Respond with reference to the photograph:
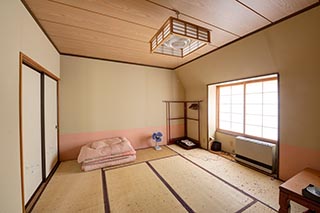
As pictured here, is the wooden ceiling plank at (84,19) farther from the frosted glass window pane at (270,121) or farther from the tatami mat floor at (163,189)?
the frosted glass window pane at (270,121)

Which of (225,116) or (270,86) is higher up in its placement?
(270,86)

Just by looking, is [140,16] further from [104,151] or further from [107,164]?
[107,164]

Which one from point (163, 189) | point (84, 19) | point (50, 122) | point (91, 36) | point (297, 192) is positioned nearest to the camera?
point (297, 192)

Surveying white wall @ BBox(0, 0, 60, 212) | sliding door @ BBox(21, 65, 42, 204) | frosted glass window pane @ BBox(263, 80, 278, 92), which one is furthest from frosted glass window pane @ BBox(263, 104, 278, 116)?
sliding door @ BBox(21, 65, 42, 204)

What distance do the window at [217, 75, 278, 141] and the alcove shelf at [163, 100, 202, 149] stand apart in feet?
2.26

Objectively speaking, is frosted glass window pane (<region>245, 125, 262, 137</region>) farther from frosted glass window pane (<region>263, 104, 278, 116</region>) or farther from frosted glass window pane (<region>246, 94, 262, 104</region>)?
frosted glass window pane (<region>246, 94, 262, 104</region>)

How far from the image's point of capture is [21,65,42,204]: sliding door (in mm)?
1672

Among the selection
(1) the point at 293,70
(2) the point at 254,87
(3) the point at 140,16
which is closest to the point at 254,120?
(2) the point at 254,87

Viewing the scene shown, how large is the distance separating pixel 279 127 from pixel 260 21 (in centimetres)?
173

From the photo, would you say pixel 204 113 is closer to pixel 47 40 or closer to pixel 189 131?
pixel 189 131

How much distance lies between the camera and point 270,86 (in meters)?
2.77

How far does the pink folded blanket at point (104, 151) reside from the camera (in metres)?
2.71

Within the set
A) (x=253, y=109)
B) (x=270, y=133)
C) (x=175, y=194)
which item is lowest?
(x=175, y=194)

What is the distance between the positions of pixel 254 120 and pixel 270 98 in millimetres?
586
